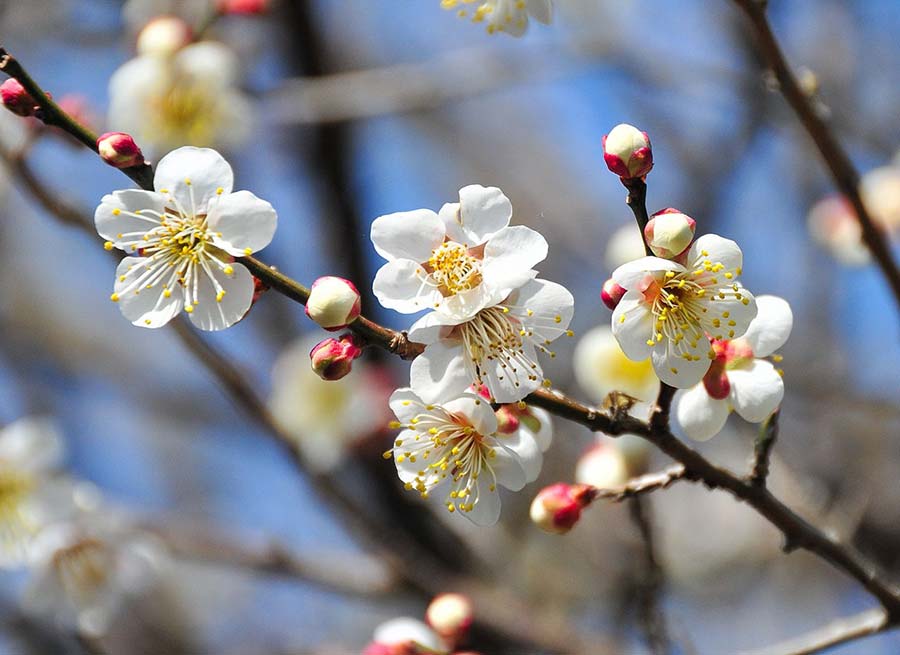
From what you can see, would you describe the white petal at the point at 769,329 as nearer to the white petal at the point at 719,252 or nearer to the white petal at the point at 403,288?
the white petal at the point at 719,252

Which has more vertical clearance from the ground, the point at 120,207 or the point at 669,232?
the point at 120,207

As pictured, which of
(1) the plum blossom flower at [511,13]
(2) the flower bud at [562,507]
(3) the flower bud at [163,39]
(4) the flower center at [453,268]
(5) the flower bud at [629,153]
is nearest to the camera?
(5) the flower bud at [629,153]

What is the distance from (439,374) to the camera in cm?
114

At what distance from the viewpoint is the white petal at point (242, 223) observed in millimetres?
1176

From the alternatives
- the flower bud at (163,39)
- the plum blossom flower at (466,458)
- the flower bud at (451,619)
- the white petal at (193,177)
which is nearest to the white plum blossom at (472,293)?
the plum blossom flower at (466,458)

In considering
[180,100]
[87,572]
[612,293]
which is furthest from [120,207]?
[180,100]

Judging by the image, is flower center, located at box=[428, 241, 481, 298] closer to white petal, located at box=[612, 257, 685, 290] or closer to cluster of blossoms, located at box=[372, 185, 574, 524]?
cluster of blossoms, located at box=[372, 185, 574, 524]

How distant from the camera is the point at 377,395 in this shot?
3357 millimetres

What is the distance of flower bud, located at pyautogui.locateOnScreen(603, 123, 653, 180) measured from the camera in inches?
42.6

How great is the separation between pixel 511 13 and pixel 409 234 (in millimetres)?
568

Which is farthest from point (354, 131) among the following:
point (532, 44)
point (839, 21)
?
point (839, 21)

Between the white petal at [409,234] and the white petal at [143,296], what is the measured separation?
29 cm

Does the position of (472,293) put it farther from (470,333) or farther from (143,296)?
(143,296)

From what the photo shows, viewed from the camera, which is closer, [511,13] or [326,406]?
[511,13]
